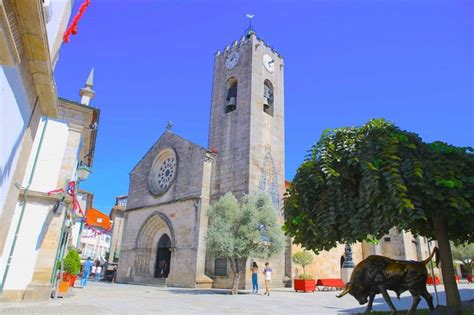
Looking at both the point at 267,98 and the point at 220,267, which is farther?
the point at 267,98

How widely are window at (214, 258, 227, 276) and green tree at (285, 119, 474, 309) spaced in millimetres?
12962

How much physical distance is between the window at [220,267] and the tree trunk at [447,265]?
13.9m

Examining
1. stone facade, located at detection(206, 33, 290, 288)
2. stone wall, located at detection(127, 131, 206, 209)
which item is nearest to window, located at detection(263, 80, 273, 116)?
stone facade, located at detection(206, 33, 290, 288)

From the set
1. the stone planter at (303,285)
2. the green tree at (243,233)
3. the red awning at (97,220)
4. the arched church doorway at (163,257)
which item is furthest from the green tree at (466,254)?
the red awning at (97,220)

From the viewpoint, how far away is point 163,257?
23219 mm

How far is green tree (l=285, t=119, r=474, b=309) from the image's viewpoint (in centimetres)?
550

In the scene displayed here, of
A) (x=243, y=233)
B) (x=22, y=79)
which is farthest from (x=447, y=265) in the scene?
(x=243, y=233)

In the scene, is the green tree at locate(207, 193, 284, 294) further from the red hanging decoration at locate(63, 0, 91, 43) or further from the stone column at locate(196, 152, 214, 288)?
the red hanging decoration at locate(63, 0, 91, 43)

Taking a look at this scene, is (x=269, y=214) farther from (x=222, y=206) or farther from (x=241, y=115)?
(x=241, y=115)

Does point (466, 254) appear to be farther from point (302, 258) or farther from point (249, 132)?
point (249, 132)

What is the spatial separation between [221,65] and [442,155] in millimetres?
22457

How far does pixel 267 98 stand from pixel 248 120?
3.62m

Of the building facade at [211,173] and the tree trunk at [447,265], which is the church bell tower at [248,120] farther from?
the tree trunk at [447,265]

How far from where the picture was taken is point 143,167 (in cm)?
2691
